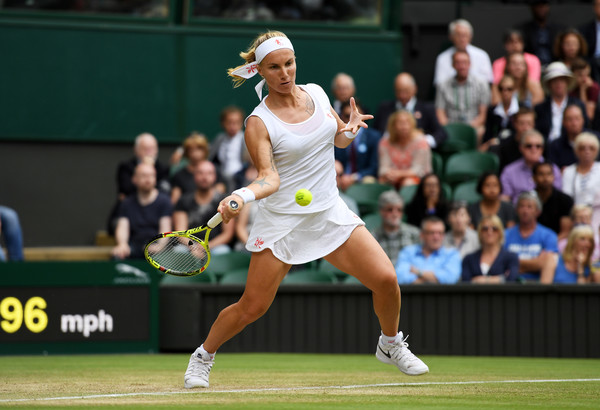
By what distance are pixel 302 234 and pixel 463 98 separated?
663cm

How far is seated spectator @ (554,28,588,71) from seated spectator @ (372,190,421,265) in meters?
3.32

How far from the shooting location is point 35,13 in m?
12.8

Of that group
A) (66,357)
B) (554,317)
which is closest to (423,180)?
(554,317)

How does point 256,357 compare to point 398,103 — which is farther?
point 398,103

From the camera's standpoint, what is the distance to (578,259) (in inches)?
362

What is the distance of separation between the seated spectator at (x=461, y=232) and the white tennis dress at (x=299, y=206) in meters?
3.96

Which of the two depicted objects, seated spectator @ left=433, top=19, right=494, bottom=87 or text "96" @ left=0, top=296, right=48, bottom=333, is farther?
seated spectator @ left=433, top=19, right=494, bottom=87

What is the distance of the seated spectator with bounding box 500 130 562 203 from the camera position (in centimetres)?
1055

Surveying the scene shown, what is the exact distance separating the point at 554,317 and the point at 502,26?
5.64 m

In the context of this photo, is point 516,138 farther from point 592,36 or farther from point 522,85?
point 592,36

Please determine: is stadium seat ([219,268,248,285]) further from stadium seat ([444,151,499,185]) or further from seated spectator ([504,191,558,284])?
stadium seat ([444,151,499,185])

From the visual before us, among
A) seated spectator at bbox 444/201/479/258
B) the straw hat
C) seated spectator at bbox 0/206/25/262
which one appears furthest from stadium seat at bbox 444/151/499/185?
seated spectator at bbox 0/206/25/262

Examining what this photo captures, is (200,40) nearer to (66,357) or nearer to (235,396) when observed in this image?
(66,357)

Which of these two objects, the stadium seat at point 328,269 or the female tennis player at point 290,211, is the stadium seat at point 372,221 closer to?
the stadium seat at point 328,269
